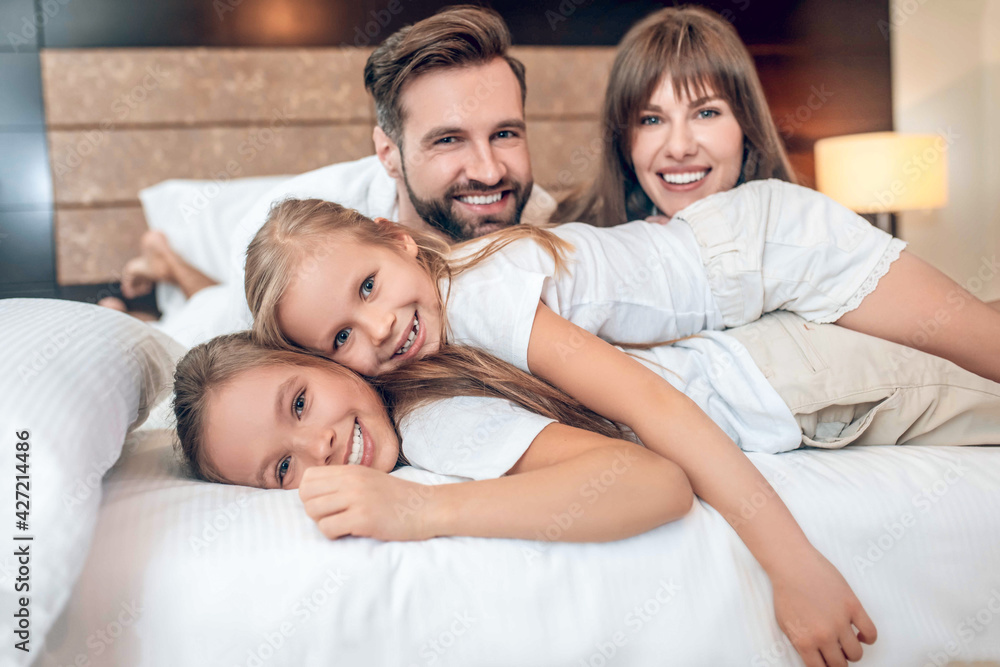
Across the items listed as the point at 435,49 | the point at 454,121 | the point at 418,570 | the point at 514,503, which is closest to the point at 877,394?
the point at 514,503

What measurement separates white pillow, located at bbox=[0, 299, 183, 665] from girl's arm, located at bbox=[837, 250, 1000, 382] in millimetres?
1017

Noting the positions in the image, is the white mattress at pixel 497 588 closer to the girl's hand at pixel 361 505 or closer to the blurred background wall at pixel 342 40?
the girl's hand at pixel 361 505

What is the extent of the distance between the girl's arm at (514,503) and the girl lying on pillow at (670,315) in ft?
0.31

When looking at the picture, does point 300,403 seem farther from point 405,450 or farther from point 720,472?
point 720,472

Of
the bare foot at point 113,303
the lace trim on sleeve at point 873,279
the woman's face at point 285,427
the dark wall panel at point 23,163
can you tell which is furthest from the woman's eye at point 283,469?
the dark wall panel at point 23,163

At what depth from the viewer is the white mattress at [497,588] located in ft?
2.32

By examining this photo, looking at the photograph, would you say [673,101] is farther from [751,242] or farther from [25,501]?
[25,501]

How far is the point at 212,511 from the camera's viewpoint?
0.78 meters

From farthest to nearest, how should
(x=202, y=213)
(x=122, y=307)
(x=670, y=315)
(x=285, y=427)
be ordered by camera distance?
(x=122, y=307) → (x=202, y=213) → (x=670, y=315) → (x=285, y=427)

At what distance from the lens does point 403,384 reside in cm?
101

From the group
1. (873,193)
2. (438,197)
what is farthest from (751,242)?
(873,193)

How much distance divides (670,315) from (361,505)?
1.98 ft

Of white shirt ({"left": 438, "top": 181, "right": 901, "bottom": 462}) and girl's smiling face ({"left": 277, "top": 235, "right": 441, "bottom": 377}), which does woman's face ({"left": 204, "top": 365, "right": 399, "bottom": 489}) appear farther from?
white shirt ({"left": 438, "top": 181, "right": 901, "bottom": 462})

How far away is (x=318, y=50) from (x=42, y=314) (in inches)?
68.1
